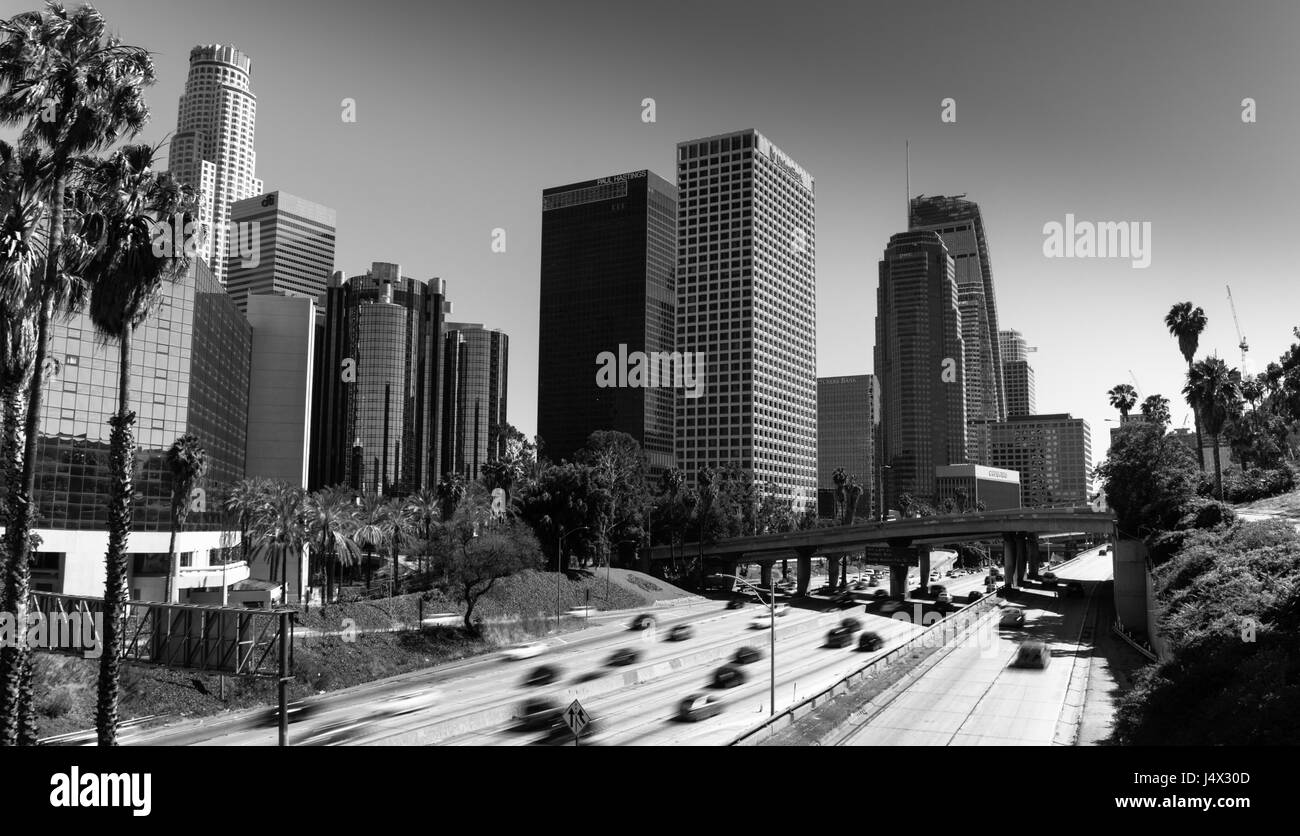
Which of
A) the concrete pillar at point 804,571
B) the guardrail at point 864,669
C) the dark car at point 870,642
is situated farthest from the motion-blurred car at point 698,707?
the concrete pillar at point 804,571

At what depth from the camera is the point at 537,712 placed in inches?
1725

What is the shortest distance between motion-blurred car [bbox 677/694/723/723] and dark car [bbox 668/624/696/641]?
2320 cm

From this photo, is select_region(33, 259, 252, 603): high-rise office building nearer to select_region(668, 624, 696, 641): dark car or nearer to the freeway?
select_region(668, 624, 696, 641): dark car

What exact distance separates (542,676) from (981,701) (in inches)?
1090

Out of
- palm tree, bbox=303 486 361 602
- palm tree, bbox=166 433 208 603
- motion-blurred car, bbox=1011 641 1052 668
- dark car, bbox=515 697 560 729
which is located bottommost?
dark car, bbox=515 697 560 729

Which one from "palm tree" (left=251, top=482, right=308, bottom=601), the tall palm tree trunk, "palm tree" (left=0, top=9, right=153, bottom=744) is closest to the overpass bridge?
"palm tree" (left=251, top=482, right=308, bottom=601)

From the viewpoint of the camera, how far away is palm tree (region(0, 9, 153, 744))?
2186cm

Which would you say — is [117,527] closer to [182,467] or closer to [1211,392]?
[182,467]

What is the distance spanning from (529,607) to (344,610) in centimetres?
2161
